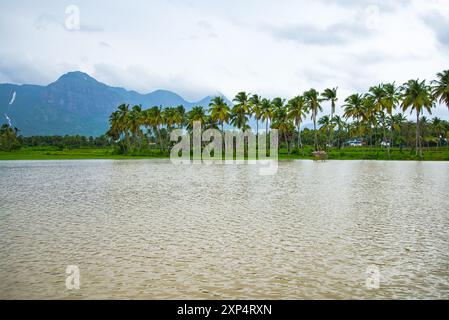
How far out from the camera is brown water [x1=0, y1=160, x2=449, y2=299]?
818 cm

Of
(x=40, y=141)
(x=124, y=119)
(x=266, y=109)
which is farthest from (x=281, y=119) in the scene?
(x=40, y=141)

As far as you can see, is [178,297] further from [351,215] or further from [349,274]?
[351,215]

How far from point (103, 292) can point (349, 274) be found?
509 centimetres

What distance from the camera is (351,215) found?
16500 millimetres

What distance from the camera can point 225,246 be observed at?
11438 millimetres

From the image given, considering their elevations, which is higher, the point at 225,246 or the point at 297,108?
the point at 297,108

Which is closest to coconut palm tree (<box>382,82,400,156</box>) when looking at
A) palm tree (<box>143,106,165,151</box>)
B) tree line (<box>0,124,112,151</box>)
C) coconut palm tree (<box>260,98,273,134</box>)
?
coconut palm tree (<box>260,98,273,134</box>)

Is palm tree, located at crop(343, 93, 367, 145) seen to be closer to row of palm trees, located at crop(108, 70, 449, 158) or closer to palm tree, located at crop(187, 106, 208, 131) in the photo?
row of palm trees, located at crop(108, 70, 449, 158)

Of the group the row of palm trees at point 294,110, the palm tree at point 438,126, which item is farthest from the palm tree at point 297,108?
the palm tree at point 438,126

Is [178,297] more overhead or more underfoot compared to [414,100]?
more underfoot

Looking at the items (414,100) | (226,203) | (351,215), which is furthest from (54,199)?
(414,100)

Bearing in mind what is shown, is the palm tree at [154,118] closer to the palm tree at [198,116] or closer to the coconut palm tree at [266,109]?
the palm tree at [198,116]

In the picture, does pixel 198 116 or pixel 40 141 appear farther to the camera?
pixel 40 141

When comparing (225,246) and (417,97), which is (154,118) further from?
(225,246)
